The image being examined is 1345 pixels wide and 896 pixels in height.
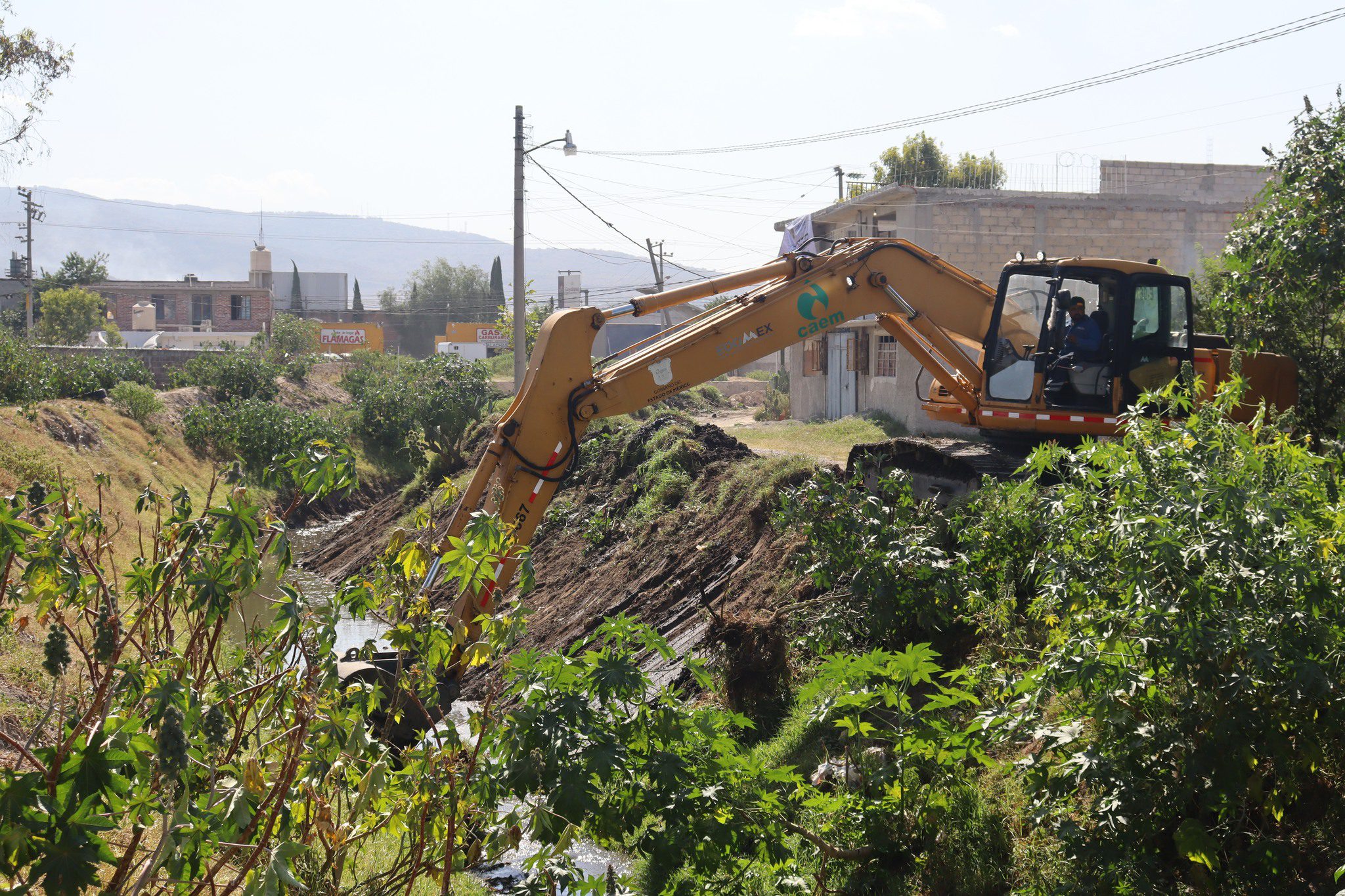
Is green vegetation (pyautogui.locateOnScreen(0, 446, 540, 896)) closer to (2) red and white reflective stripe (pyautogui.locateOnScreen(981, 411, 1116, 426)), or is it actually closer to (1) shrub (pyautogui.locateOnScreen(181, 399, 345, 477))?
(2) red and white reflective stripe (pyautogui.locateOnScreen(981, 411, 1116, 426))

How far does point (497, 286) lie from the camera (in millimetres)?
98438

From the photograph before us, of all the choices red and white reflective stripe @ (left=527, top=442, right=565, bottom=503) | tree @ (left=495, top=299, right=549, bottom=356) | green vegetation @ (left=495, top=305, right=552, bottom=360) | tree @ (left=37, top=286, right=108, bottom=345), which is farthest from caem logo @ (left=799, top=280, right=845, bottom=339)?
tree @ (left=37, top=286, right=108, bottom=345)

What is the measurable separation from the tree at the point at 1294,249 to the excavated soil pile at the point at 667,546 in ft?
17.8

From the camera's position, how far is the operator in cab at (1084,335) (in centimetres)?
1109

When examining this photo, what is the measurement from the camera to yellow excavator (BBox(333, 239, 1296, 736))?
1020 centimetres

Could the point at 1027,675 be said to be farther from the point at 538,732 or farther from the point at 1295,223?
the point at 1295,223

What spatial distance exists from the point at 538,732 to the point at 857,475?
6.36 metres

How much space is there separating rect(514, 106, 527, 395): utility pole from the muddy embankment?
10.5 feet

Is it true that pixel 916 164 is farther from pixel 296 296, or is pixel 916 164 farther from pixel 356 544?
pixel 296 296

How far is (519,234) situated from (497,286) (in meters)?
74.6

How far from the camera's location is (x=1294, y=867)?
5.21 metres

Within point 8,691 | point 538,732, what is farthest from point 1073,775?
point 8,691

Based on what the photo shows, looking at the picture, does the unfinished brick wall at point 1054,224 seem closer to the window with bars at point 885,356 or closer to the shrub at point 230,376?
the window with bars at point 885,356

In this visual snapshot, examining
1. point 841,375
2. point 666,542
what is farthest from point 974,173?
point 666,542
